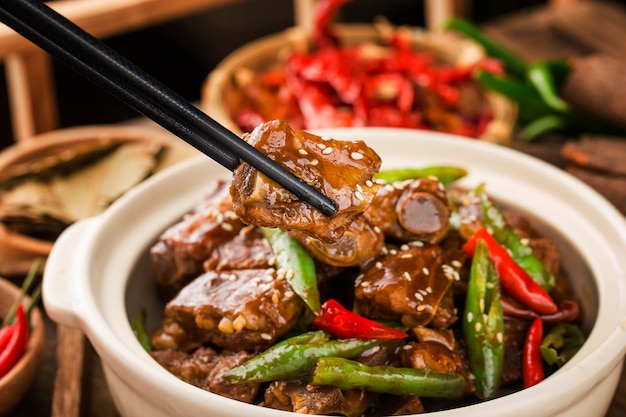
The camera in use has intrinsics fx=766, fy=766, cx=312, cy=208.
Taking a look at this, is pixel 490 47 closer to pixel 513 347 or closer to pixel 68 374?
pixel 513 347

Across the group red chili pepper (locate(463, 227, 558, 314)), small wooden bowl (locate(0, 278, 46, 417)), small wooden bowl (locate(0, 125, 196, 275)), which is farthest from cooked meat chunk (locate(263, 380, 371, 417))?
small wooden bowl (locate(0, 125, 196, 275))

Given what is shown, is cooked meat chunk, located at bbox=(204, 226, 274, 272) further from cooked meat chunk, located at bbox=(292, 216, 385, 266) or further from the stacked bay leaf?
the stacked bay leaf

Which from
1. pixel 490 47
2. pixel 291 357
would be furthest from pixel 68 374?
pixel 490 47

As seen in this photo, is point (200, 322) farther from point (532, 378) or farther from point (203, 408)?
point (532, 378)

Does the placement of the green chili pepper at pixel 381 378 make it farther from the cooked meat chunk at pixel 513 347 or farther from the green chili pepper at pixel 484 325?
the cooked meat chunk at pixel 513 347

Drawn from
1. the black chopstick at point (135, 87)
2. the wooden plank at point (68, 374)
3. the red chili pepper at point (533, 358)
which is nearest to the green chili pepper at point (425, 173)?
the red chili pepper at point (533, 358)
